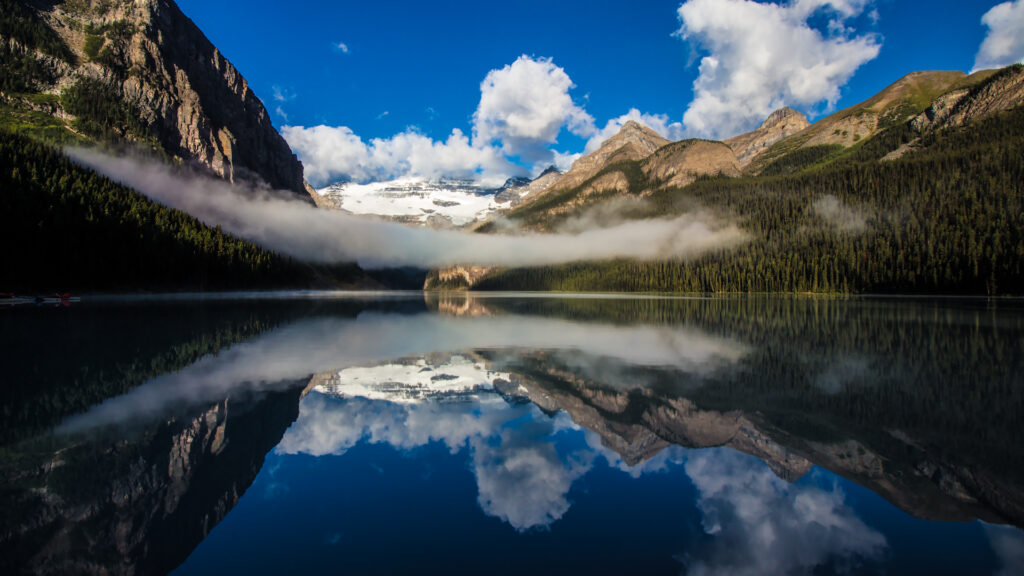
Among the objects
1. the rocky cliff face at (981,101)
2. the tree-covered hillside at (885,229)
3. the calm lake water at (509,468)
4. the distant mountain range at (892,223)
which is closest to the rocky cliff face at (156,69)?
the distant mountain range at (892,223)

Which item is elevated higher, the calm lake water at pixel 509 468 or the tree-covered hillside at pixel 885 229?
the tree-covered hillside at pixel 885 229

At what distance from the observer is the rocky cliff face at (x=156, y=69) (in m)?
135

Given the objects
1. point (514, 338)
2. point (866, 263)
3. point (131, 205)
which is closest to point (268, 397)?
point (514, 338)

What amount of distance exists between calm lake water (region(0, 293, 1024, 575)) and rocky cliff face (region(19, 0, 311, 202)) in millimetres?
167886

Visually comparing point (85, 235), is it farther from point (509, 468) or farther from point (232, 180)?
point (232, 180)

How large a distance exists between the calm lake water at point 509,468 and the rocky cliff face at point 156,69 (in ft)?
551

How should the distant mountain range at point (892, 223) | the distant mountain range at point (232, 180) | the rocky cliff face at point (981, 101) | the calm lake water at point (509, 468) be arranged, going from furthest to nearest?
the rocky cliff face at point (981, 101) → the distant mountain range at point (892, 223) → the distant mountain range at point (232, 180) → the calm lake water at point (509, 468)

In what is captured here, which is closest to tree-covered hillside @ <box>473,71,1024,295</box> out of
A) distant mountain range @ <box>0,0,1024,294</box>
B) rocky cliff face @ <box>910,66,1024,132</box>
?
distant mountain range @ <box>0,0,1024,294</box>

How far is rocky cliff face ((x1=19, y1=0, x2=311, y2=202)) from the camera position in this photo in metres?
→ 135

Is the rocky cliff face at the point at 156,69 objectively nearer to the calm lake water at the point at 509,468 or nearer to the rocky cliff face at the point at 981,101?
the calm lake water at the point at 509,468

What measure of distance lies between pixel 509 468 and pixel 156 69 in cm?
19455

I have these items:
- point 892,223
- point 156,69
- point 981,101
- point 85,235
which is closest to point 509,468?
point 85,235

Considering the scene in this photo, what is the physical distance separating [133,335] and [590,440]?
2402 cm

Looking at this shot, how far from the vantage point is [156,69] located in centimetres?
14588
